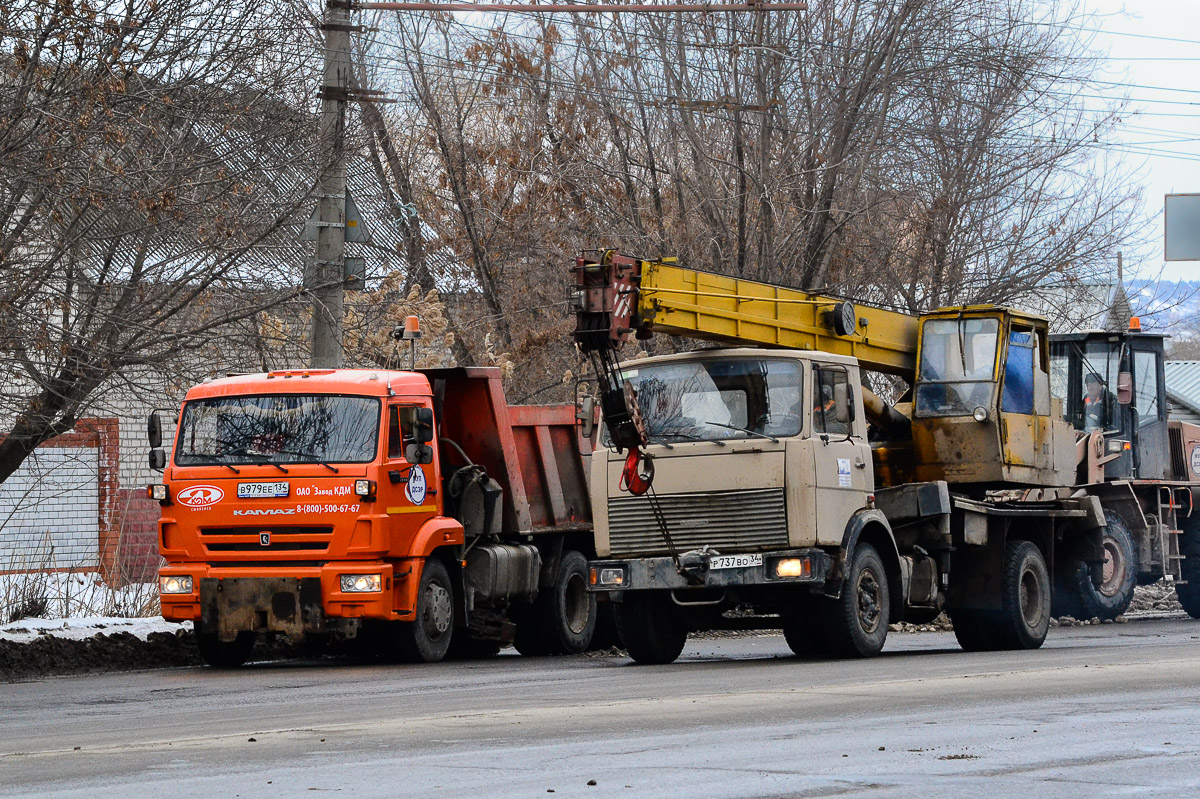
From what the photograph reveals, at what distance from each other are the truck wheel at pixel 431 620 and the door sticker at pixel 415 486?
63cm

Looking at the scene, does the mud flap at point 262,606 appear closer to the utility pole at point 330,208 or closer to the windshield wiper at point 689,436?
the utility pole at point 330,208

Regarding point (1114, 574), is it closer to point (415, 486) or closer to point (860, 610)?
point (860, 610)

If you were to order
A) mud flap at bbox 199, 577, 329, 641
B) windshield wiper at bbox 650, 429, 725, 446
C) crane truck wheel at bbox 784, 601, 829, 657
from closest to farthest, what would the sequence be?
windshield wiper at bbox 650, 429, 725, 446 → crane truck wheel at bbox 784, 601, 829, 657 → mud flap at bbox 199, 577, 329, 641

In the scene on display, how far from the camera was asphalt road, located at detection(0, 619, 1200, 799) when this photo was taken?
23.9 feet

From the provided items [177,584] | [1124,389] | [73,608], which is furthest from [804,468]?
[1124,389]

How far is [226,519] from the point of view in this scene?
1516 cm

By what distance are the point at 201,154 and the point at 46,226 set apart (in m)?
1.66

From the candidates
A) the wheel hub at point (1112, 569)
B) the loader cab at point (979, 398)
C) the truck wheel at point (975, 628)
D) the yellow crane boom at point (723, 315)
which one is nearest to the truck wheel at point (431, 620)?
the yellow crane boom at point (723, 315)

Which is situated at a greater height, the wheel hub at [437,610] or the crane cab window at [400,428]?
the crane cab window at [400,428]

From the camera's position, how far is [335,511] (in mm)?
14930

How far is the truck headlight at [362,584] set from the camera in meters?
14.8

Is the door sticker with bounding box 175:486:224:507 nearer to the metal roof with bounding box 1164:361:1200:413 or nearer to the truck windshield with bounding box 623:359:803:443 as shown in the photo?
the truck windshield with bounding box 623:359:803:443

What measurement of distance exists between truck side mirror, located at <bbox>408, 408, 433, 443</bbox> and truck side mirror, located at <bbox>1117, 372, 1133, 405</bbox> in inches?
442

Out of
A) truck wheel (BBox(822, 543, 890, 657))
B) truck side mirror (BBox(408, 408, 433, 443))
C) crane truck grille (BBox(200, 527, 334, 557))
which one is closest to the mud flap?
crane truck grille (BBox(200, 527, 334, 557))
